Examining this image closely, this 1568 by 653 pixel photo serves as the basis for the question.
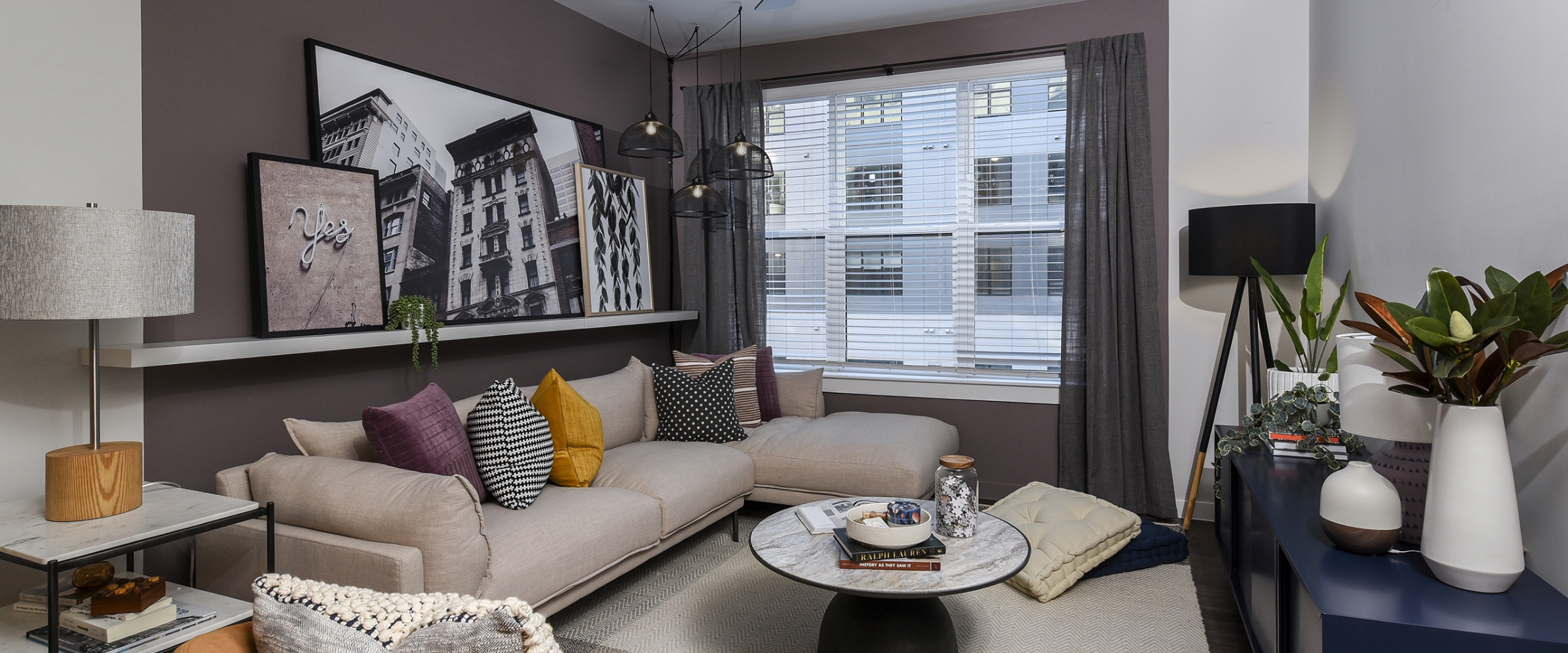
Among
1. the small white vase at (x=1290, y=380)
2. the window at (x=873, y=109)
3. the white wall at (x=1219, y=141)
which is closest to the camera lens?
the small white vase at (x=1290, y=380)

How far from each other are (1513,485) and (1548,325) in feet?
1.25

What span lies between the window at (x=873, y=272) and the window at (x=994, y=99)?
36.2 inches

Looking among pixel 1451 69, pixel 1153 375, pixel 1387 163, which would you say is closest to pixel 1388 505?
pixel 1451 69

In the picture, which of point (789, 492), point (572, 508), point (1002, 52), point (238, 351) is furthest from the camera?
point (1002, 52)

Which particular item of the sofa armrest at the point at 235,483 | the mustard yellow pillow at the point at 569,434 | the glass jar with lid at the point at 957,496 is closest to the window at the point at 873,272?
the mustard yellow pillow at the point at 569,434

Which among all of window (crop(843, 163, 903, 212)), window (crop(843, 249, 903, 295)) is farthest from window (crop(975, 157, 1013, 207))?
window (crop(843, 249, 903, 295))

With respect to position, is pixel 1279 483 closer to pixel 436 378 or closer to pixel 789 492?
pixel 789 492

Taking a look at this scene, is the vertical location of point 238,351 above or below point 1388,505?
above

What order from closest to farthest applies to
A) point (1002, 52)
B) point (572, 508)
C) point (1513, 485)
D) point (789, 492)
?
point (1513, 485) < point (572, 508) < point (789, 492) < point (1002, 52)

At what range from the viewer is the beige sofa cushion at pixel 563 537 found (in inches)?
89.7

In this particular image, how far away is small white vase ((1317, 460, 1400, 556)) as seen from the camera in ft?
5.76

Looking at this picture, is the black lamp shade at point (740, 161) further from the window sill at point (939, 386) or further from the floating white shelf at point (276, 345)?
the window sill at point (939, 386)

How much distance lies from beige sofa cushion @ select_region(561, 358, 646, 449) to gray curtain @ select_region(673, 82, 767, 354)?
3.29ft

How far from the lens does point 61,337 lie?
2.21 meters
